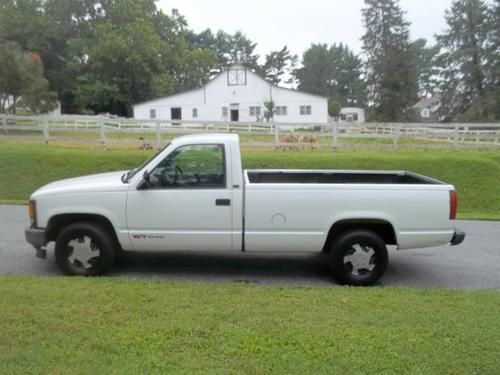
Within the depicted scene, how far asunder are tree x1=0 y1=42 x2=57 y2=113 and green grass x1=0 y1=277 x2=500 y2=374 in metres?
28.5

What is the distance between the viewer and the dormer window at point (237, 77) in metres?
46.3

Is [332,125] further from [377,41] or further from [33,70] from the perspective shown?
[377,41]

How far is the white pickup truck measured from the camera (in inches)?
222

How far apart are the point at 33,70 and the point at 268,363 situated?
108ft

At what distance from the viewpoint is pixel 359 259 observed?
5.77 metres

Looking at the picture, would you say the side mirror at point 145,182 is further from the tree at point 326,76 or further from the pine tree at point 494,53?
the tree at point 326,76

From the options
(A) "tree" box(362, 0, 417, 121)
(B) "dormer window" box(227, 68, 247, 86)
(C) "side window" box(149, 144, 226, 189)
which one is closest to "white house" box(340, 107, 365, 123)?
(A) "tree" box(362, 0, 417, 121)

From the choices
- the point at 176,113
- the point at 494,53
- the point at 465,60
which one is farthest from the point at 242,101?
the point at 494,53

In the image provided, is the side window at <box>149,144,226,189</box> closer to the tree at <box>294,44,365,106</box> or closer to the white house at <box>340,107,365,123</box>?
the white house at <box>340,107,365,123</box>

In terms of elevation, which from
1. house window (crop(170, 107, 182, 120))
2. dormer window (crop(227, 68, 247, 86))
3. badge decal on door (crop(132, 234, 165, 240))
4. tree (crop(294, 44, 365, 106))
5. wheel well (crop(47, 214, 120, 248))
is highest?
tree (crop(294, 44, 365, 106))

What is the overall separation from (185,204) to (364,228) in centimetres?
224

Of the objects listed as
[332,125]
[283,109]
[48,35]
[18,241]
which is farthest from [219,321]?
[48,35]

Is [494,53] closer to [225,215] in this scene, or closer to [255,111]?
[255,111]

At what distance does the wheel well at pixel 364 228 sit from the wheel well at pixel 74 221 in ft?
8.82
